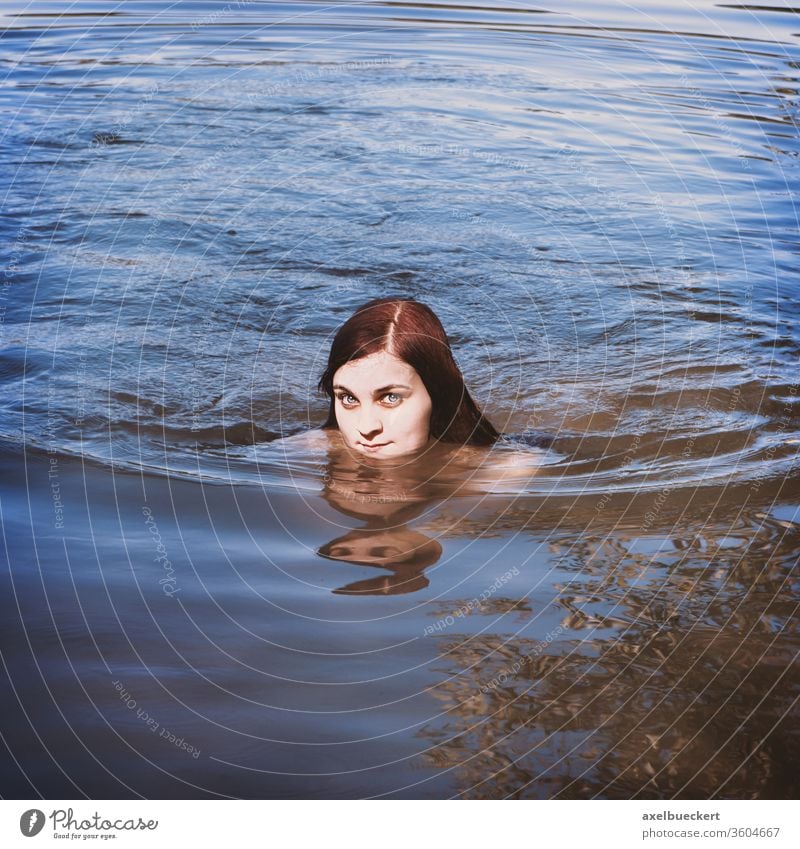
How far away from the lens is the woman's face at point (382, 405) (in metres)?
5.24

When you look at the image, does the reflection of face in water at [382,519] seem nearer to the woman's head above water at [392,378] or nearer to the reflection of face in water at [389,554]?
the reflection of face in water at [389,554]

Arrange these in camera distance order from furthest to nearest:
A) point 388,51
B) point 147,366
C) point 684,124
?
point 388,51, point 684,124, point 147,366

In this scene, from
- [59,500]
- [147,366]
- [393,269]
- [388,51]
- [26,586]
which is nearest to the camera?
[26,586]

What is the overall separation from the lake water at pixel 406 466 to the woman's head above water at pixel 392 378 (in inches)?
8.4

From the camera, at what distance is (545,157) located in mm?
11234

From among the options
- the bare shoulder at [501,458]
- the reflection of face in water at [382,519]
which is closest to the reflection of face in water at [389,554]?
the reflection of face in water at [382,519]

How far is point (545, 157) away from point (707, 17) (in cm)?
807

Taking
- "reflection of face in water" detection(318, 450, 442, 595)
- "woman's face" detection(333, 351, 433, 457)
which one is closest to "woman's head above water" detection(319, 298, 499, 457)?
"woman's face" detection(333, 351, 433, 457)

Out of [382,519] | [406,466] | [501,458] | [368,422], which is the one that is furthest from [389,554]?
[501,458]

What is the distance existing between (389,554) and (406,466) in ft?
3.84

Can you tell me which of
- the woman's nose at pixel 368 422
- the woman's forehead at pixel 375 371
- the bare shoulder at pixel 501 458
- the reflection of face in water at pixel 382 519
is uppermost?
the woman's forehead at pixel 375 371

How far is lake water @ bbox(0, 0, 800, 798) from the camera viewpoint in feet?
10.5

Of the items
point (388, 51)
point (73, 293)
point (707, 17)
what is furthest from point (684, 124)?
point (73, 293)

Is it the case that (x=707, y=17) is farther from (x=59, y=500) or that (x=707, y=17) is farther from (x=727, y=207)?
(x=59, y=500)
